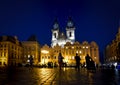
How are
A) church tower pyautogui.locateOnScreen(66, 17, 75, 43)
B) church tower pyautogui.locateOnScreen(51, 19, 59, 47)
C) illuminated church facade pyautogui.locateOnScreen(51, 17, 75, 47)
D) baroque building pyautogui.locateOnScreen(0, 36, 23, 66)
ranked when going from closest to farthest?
1. baroque building pyautogui.locateOnScreen(0, 36, 23, 66)
2. illuminated church facade pyautogui.locateOnScreen(51, 17, 75, 47)
3. church tower pyautogui.locateOnScreen(66, 17, 75, 43)
4. church tower pyautogui.locateOnScreen(51, 19, 59, 47)

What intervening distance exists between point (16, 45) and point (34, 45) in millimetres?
20958

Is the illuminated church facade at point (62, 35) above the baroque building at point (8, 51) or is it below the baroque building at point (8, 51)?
above

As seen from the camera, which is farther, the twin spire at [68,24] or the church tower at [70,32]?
the twin spire at [68,24]

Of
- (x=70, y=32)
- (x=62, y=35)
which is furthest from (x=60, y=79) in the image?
(x=70, y=32)

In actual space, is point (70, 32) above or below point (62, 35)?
above

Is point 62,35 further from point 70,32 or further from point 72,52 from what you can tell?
point 72,52

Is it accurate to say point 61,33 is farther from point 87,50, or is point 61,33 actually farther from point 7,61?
point 7,61

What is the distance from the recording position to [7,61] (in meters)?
109

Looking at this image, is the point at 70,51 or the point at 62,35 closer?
the point at 70,51

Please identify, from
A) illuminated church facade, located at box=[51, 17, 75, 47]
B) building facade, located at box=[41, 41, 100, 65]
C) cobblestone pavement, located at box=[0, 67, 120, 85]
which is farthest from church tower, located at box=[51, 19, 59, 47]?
cobblestone pavement, located at box=[0, 67, 120, 85]

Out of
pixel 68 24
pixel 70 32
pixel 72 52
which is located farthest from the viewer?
pixel 68 24

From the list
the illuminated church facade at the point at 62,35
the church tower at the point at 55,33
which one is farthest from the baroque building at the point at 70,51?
the church tower at the point at 55,33

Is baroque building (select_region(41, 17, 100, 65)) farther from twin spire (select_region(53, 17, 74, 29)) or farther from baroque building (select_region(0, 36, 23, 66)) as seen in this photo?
baroque building (select_region(0, 36, 23, 66))

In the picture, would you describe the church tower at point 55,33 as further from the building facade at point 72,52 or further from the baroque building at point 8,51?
the baroque building at point 8,51
